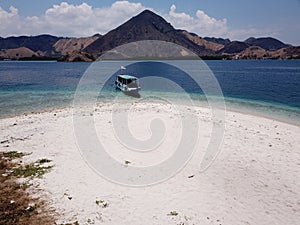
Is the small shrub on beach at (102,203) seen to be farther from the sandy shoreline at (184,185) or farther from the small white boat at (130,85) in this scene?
the small white boat at (130,85)

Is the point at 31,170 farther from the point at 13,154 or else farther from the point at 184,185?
the point at 184,185

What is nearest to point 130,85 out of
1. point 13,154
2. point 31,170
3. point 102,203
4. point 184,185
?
point 13,154

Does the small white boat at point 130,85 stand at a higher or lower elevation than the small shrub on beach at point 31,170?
higher

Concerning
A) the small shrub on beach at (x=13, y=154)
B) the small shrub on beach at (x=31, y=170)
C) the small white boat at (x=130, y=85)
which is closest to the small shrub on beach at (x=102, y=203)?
the small shrub on beach at (x=31, y=170)

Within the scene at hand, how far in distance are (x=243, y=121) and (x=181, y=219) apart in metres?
18.6

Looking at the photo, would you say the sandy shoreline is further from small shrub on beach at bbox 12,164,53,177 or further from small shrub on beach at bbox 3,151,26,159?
small shrub on beach at bbox 3,151,26,159

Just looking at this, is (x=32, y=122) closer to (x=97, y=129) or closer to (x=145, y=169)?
(x=97, y=129)

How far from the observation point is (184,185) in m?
11.7

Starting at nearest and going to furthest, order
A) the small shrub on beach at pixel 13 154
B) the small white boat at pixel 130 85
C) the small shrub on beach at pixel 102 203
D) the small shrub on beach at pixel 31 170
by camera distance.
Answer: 1. the small shrub on beach at pixel 102 203
2. the small shrub on beach at pixel 31 170
3. the small shrub on beach at pixel 13 154
4. the small white boat at pixel 130 85

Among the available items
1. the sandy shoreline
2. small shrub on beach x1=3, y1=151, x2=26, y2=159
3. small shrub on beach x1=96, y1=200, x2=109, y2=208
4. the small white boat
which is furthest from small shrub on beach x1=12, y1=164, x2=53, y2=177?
the small white boat

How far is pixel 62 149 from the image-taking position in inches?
636

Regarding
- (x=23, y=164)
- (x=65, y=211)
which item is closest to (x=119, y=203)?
(x=65, y=211)

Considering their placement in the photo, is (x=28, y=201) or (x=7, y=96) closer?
(x=28, y=201)

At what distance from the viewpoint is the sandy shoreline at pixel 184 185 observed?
9.35m
